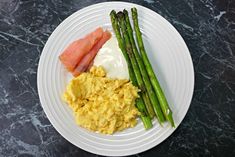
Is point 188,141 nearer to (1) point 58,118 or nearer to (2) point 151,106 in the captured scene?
(2) point 151,106

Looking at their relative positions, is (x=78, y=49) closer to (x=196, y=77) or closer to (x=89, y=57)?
(x=89, y=57)

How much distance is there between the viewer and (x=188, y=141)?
2684 mm

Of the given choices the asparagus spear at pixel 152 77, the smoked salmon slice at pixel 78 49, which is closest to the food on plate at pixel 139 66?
the asparagus spear at pixel 152 77

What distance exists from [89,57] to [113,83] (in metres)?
0.32

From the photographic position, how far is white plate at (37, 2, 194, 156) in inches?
99.0

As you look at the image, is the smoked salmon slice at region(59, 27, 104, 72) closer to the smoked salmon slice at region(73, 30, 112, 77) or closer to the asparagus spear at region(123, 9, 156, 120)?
the smoked salmon slice at region(73, 30, 112, 77)

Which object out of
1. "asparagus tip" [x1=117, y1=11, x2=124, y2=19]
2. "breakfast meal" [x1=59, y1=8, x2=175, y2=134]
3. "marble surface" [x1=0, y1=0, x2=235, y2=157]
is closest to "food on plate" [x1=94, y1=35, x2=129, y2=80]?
"breakfast meal" [x1=59, y1=8, x2=175, y2=134]

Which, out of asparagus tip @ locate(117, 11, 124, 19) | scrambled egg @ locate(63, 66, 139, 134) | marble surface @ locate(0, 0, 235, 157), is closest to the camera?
scrambled egg @ locate(63, 66, 139, 134)

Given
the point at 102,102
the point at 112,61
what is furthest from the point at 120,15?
the point at 102,102

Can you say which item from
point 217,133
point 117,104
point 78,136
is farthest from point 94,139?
point 217,133

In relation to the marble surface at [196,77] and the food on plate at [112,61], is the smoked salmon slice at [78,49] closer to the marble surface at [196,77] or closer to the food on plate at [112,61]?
the food on plate at [112,61]

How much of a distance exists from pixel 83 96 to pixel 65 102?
15 cm

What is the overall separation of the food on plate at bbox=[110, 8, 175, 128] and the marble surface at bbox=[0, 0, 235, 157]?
26cm

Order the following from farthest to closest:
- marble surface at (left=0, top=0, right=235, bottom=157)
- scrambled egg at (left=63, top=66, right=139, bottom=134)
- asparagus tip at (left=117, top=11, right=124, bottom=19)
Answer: asparagus tip at (left=117, top=11, right=124, bottom=19)
marble surface at (left=0, top=0, right=235, bottom=157)
scrambled egg at (left=63, top=66, right=139, bottom=134)
